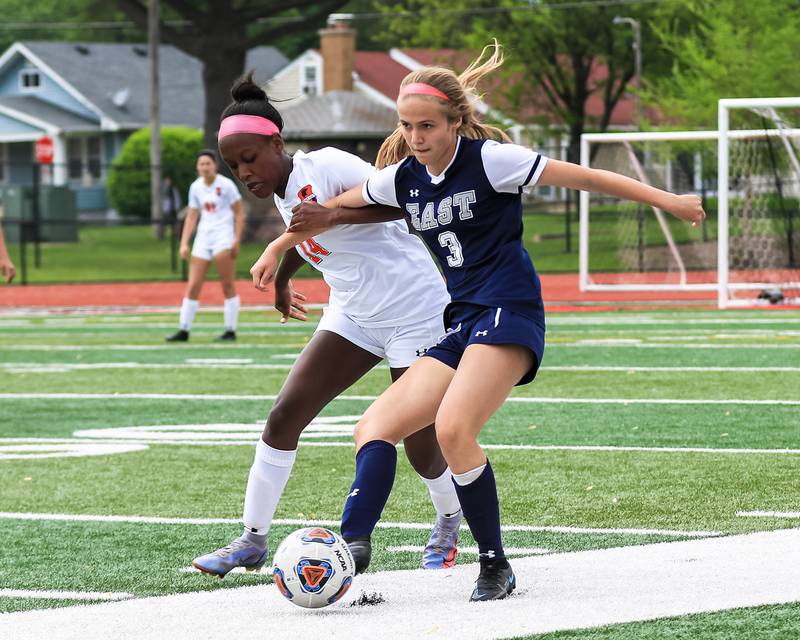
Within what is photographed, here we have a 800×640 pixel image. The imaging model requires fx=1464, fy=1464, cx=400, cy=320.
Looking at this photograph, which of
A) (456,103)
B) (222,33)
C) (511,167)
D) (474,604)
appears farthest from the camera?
(222,33)

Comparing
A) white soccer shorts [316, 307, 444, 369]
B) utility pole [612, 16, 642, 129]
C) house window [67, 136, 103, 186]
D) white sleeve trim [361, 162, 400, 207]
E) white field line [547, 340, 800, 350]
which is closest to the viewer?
white sleeve trim [361, 162, 400, 207]

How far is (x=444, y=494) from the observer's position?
5652mm

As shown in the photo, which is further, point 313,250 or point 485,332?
point 313,250

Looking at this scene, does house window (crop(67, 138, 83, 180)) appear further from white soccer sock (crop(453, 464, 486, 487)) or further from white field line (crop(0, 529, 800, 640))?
white soccer sock (crop(453, 464, 486, 487))

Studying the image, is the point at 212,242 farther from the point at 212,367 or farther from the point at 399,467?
the point at 399,467

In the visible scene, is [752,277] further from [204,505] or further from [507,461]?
[204,505]

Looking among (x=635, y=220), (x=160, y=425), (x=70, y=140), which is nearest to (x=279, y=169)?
(x=160, y=425)

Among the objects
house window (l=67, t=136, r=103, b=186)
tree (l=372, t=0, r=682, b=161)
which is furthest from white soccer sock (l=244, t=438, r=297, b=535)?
house window (l=67, t=136, r=103, b=186)

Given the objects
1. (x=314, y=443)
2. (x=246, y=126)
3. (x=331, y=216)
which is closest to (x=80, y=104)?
(x=314, y=443)

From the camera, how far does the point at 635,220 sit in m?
25.2

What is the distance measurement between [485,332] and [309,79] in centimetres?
6142

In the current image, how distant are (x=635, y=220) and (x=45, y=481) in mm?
18557

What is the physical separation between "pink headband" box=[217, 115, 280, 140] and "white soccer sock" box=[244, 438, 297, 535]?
3.88 feet

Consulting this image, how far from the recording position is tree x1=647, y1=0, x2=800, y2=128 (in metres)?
30.7
